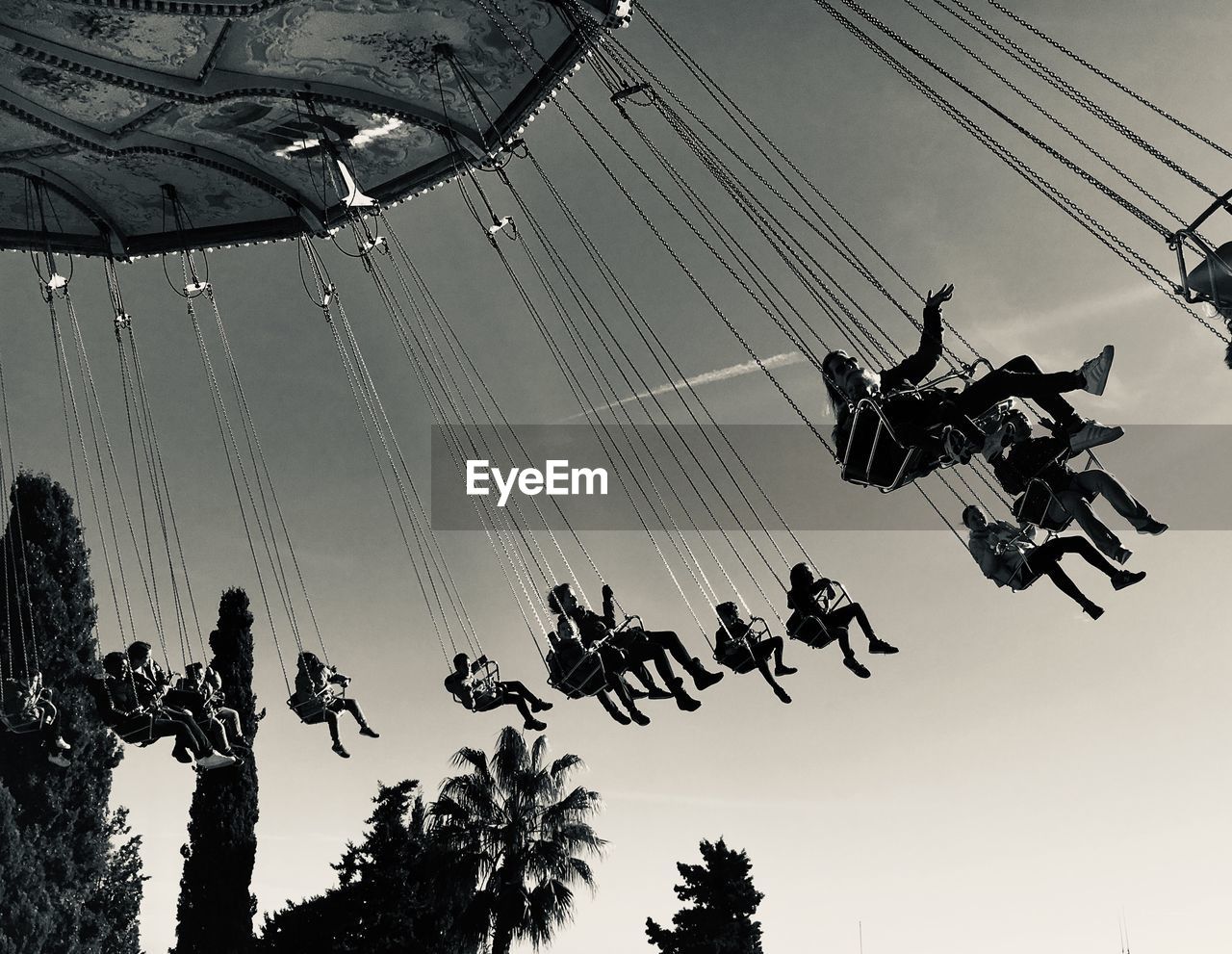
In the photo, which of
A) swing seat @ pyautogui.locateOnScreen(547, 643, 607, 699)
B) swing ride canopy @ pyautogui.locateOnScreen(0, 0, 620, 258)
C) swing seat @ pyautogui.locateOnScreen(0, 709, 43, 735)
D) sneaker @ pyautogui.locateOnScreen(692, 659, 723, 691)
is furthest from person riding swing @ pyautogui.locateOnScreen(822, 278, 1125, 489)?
swing seat @ pyautogui.locateOnScreen(0, 709, 43, 735)

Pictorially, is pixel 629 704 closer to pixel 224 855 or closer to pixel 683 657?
pixel 683 657

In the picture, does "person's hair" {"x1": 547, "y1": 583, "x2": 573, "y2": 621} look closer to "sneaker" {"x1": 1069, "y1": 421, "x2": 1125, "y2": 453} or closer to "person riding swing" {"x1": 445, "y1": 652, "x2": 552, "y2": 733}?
"person riding swing" {"x1": 445, "y1": 652, "x2": 552, "y2": 733}

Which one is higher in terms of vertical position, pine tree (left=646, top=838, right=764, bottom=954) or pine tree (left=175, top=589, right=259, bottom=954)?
pine tree (left=175, top=589, right=259, bottom=954)

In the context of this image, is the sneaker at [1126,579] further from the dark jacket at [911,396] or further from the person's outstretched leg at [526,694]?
the person's outstretched leg at [526,694]

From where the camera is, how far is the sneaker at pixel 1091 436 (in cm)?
1077

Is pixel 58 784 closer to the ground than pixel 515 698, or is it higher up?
higher up

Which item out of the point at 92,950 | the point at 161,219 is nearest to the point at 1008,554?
the point at 161,219

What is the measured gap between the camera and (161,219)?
65.3 ft

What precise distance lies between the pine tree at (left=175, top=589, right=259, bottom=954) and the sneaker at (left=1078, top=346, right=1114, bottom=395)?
2156 cm

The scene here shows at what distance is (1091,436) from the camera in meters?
10.8

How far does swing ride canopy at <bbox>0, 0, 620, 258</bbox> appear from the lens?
48.9 feet

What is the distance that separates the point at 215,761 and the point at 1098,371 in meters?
12.4

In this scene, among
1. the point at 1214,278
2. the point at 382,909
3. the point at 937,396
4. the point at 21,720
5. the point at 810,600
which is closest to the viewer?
the point at 1214,278

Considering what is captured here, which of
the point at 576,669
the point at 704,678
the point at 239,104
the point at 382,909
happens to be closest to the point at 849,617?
the point at 704,678
